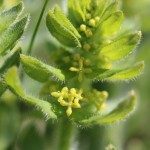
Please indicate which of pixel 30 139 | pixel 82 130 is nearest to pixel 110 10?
pixel 30 139

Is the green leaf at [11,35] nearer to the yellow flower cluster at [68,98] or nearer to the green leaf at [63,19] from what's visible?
the green leaf at [63,19]

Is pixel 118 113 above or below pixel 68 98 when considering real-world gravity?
below

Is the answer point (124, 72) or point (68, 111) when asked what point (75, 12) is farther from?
point (68, 111)

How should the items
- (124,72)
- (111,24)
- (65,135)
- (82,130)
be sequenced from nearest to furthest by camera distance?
A: (124,72)
(111,24)
(65,135)
(82,130)

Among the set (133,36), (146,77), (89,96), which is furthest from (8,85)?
(146,77)

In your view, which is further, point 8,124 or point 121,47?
point 8,124

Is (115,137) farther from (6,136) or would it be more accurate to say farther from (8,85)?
(8,85)

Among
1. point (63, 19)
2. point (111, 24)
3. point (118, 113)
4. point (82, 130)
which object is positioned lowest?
point (82, 130)
